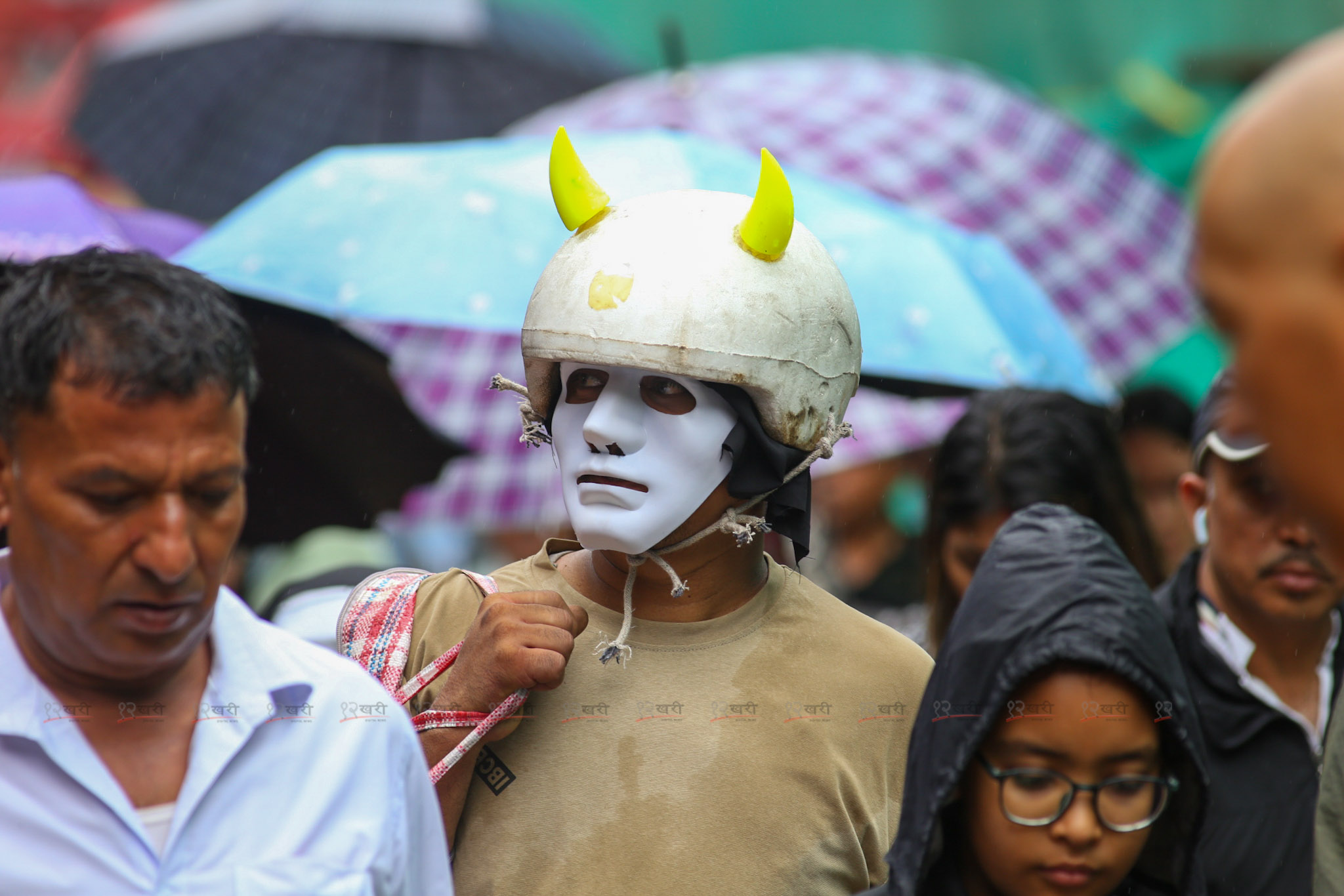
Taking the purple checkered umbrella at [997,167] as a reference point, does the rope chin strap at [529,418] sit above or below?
above

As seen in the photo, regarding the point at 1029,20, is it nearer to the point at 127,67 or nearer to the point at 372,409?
the point at 127,67

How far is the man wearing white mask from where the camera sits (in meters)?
2.47

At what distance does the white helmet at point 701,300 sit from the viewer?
8.32 feet

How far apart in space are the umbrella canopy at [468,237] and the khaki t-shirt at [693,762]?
1.47 m

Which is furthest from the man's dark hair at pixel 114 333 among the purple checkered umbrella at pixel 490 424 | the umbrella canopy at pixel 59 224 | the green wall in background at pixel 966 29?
the green wall in background at pixel 966 29

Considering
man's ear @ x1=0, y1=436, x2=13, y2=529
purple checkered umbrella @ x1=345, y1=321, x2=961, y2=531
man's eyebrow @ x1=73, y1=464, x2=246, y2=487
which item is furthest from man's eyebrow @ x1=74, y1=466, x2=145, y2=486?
purple checkered umbrella @ x1=345, y1=321, x2=961, y2=531

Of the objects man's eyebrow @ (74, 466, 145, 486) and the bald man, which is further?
man's eyebrow @ (74, 466, 145, 486)

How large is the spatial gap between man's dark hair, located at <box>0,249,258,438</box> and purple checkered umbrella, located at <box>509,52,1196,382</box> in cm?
370

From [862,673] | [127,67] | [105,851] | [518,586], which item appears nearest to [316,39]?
[127,67]

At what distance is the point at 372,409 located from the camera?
13.8 ft

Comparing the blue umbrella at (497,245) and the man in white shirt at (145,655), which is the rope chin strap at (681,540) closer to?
the man in white shirt at (145,655)

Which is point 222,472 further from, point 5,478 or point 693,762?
point 693,762

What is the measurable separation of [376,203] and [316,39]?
6.87ft

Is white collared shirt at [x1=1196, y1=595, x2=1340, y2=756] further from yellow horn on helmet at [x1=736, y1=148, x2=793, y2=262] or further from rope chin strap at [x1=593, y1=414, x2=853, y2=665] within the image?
yellow horn on helmet at [x1=736, y1=148, x2=793, y2=262]
